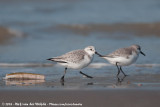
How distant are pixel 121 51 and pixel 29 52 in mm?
3916

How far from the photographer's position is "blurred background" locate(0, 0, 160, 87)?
11.1 m

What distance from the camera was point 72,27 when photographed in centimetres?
1541

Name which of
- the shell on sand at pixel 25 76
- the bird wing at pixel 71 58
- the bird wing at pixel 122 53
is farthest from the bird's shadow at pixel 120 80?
the shell on sand at pixel 25 76

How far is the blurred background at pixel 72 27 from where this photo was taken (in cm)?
1109

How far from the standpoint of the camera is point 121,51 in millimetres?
7965

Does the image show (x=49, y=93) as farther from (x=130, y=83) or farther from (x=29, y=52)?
(x=29, y=52)

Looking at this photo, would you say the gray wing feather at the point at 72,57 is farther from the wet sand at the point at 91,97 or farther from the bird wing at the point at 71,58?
the wet sand at the point at 91,97

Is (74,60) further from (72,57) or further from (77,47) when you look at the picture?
(77,47)

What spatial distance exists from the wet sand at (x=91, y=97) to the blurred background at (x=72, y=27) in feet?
7.90

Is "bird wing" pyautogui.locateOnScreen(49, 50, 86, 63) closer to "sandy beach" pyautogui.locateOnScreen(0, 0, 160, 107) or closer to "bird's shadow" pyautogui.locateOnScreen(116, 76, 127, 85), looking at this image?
"sandy beach" pyautogui.locateOnScreen(0, 0, 160, 107)

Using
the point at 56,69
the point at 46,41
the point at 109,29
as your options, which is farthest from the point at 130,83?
the point at 109,29

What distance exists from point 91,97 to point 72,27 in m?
9.79

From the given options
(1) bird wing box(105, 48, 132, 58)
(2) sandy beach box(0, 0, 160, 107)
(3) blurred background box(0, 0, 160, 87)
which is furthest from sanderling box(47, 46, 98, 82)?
(3) blurred background box(0, 0, 160, 87)

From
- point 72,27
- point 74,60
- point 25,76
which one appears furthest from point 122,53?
point 72,27
